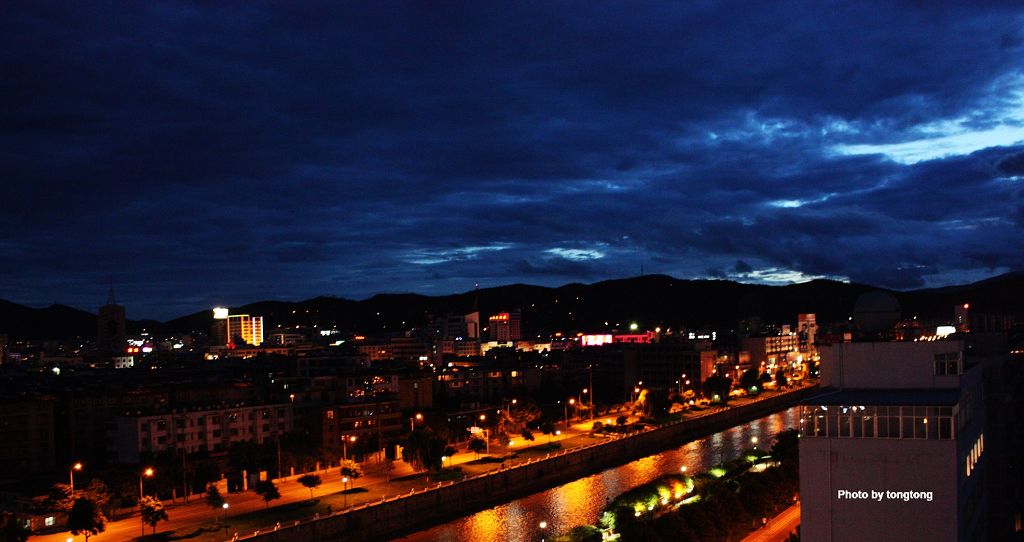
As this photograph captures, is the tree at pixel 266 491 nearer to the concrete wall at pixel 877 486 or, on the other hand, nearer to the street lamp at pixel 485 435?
the street lamp at pixel 485 435

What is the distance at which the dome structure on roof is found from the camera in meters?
15.2

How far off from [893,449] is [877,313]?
3.17 meters

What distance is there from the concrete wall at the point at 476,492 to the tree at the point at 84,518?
12.0ft

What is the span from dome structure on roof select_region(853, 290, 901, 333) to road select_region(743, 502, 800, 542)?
5.77 metres

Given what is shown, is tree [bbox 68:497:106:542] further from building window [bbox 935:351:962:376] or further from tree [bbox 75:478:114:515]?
building window [bbox 935:351:962:376]

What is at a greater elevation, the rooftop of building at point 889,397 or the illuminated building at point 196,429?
the rooftop of building at point 889,397

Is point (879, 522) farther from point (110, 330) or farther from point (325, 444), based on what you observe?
point (110, 330)

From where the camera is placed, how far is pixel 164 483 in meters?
24.2

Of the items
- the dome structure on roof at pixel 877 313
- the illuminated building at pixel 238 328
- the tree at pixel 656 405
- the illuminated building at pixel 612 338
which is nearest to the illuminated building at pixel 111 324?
the illuminated building at pixel 238 328

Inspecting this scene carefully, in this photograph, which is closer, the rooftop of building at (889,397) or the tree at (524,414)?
the rooftop of building at (889,397)

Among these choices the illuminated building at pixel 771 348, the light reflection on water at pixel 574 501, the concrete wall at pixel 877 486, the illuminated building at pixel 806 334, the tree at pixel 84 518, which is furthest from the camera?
the illuminated building at pixel 806 334

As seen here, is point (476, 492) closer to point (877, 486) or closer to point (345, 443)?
point (345, 443)

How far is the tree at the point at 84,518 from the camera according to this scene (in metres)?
19.4

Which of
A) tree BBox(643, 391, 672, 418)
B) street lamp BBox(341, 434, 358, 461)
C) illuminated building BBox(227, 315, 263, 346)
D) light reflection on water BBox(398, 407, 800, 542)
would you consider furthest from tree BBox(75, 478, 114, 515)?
illuminated building BBox(227, 315, 263, 346)
